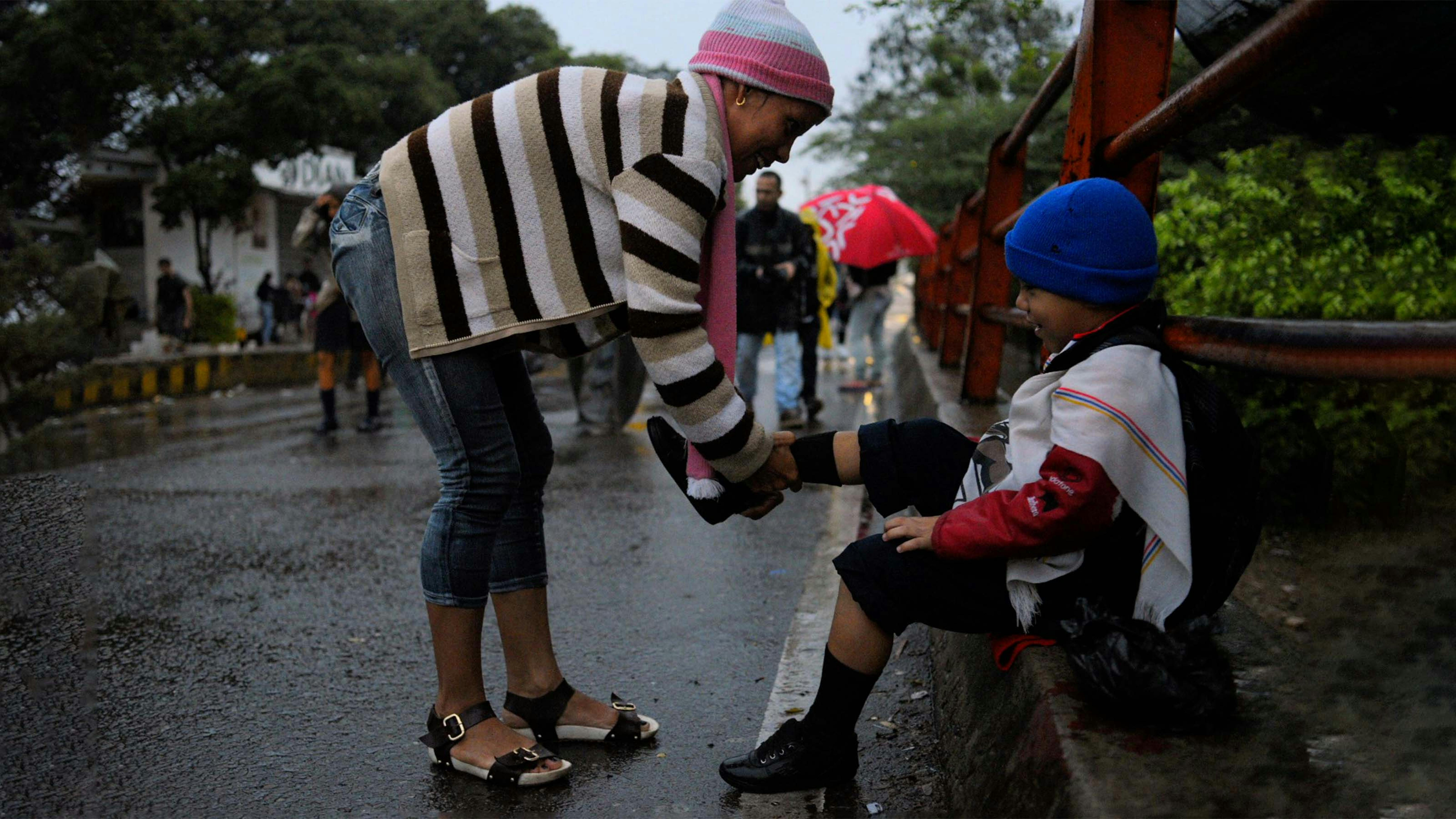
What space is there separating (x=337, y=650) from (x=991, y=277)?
3301mm

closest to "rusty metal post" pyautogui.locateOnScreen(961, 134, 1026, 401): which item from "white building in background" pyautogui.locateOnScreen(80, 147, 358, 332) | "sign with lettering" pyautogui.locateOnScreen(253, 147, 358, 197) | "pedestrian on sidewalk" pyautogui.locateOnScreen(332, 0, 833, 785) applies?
"pedestrian on sidewalk" pyautogui.locateOnScreen(332, 0, 833, 785)

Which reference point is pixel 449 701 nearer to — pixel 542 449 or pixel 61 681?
pixel 542 449

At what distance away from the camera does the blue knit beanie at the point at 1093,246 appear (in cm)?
218

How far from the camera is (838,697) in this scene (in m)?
2.29

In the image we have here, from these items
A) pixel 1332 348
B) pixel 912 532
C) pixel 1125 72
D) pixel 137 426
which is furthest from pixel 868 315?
pixel 1332 348

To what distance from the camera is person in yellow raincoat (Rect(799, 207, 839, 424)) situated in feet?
30.0

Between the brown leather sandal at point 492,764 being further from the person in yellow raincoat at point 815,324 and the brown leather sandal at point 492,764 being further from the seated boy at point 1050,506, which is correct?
the person in yellow raincoat at point 815,324

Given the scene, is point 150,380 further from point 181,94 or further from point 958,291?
point 181,94

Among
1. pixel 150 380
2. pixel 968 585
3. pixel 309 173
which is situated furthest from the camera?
pixel 309 173

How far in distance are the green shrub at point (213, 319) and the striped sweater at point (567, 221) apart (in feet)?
65.9

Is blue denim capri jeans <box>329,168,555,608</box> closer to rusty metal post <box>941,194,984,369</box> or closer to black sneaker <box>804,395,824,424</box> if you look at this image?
rusty metal post <box>941,194,984,369</box>

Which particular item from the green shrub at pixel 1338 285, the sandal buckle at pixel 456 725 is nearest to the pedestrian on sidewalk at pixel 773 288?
the green shrub at pixel 1338 285

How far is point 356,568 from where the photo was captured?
438 centimetres

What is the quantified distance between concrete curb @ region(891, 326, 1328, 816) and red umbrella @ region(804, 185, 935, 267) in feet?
29.2
